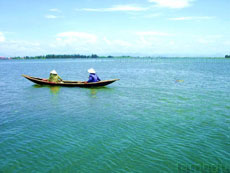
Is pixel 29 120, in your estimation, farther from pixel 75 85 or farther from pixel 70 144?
pixel 75 85

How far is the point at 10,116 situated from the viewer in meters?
13.1

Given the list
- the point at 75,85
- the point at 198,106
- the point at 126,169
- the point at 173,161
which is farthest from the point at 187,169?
the point at 75,85

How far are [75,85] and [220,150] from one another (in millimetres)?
16941

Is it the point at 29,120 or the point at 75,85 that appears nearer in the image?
the point at 29,120

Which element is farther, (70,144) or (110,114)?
(110,114)

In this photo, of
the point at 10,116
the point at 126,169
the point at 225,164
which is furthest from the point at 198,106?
the point at 10,116

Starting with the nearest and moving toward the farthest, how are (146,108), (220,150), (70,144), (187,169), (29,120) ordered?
(187,169), (220,150), (70,144), (29,120), (146,108)

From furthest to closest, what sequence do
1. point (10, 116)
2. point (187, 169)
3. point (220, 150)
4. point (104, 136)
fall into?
point (10, 116)
point (104, 136)
point (220, 150)
point (187, 169)

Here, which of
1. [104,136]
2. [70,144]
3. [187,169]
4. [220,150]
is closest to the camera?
[187,169]

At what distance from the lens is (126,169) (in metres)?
7.23

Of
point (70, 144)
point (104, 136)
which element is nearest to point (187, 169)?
point (104, 136)

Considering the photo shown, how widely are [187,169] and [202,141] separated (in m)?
2.41

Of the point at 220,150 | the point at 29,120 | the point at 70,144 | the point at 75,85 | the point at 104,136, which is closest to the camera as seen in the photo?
the point at 220,150

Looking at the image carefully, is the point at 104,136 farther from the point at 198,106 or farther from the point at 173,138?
the point at 198,106
